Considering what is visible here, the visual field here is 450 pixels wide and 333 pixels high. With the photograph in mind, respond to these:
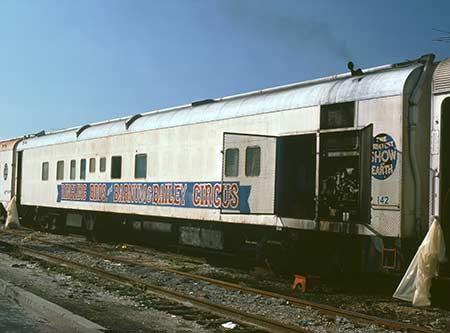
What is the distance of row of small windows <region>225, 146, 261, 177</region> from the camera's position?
39.6 ft

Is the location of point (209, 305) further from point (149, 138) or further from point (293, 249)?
point (149, 138)

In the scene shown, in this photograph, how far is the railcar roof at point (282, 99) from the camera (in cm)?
996

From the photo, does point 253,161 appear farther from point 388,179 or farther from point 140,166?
point 140,166

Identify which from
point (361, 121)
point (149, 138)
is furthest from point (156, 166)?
point (361, 121)

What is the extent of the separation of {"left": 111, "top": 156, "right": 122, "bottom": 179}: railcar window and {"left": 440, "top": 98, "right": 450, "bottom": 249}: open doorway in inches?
418

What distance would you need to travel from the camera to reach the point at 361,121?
400 inches

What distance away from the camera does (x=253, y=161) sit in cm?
1220

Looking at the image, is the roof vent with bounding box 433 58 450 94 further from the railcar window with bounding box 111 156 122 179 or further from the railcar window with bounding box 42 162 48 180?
the railcar window with bounding box 42 162 48 180

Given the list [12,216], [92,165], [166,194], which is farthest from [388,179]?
[12,216]

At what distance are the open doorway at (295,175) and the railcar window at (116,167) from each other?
7262mm

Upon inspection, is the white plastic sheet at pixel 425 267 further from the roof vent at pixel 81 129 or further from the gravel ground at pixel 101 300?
the roof vent at pixel 81 129

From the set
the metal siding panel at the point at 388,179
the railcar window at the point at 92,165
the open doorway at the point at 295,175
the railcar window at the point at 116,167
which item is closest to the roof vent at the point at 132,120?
the railcar window at the point at 116,167

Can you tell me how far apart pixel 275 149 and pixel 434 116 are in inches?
131

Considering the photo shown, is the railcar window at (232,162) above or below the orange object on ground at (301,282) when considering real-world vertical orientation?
above
